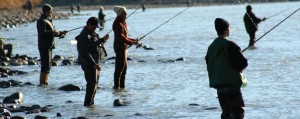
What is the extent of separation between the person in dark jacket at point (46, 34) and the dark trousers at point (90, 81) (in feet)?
8.94

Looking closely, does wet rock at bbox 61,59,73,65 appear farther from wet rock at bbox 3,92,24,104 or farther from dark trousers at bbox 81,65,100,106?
dark trousers at bbox 81,65,100,106

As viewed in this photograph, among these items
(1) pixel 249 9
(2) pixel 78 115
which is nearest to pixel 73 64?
(1) pixel 249 9

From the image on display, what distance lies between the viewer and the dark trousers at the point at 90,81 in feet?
43.2

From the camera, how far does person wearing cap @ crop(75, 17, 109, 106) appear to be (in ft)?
42.3

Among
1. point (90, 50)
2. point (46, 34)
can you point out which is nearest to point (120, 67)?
point (46, 34)

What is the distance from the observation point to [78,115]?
12.6 metres

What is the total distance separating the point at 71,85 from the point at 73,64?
6689mm

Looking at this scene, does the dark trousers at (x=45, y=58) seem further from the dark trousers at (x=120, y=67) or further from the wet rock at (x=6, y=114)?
the wet rock at (x=6, y=114)

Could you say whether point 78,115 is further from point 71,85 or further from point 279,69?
point 279,69

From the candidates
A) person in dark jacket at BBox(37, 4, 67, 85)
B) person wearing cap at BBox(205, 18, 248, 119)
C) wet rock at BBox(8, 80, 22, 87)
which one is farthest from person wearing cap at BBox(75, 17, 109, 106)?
wet rock at BBox(8, 80, 22, 87)

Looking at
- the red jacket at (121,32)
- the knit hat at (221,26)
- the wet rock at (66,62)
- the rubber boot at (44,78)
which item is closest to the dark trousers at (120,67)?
the red jacket at (121,32)

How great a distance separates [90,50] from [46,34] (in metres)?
3.17

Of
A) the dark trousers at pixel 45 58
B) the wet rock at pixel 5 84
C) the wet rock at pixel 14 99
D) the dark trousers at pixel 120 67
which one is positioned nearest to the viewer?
the wet rock at pixel 14 99

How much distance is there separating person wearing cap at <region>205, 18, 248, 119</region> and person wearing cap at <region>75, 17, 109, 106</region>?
3.61 meters
